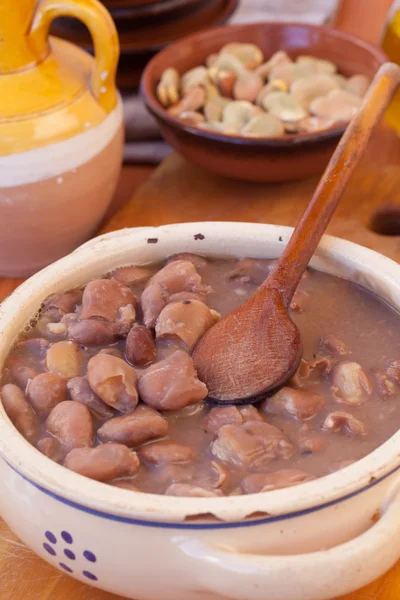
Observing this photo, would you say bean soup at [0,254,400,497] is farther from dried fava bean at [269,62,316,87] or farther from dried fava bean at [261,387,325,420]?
dried fava bean at [269,62,316,87]

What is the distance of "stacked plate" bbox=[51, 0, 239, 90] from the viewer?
1688mm

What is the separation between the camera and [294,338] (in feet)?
3.17

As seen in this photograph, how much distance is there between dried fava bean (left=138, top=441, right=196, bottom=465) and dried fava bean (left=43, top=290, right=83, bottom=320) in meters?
0.26

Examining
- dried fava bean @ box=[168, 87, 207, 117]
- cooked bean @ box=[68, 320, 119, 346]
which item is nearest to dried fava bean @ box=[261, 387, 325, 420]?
cooked bean @ box=[68, 320, 119, 346]

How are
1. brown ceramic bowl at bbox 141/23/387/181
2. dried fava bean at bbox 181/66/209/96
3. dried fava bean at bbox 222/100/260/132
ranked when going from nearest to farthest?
brown ceramic bowl at bbox 141/23/387/181, dried fava bean at bbox 222/100/260/132, dried fava bean at bbox 181/66/209/96

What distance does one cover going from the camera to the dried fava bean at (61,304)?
1.04 meters

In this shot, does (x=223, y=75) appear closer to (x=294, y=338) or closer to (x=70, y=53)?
(x=70, y=53)

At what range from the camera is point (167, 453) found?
840 millimetres

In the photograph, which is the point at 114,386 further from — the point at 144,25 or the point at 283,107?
the point at 144,25

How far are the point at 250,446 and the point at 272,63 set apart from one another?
1075mm

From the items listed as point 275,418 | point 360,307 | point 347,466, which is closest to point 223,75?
point 360,307

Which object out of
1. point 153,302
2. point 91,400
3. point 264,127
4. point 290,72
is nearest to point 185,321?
point 153,302

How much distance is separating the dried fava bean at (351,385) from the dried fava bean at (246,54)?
3.11 feet

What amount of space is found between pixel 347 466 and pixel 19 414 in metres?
0.36
